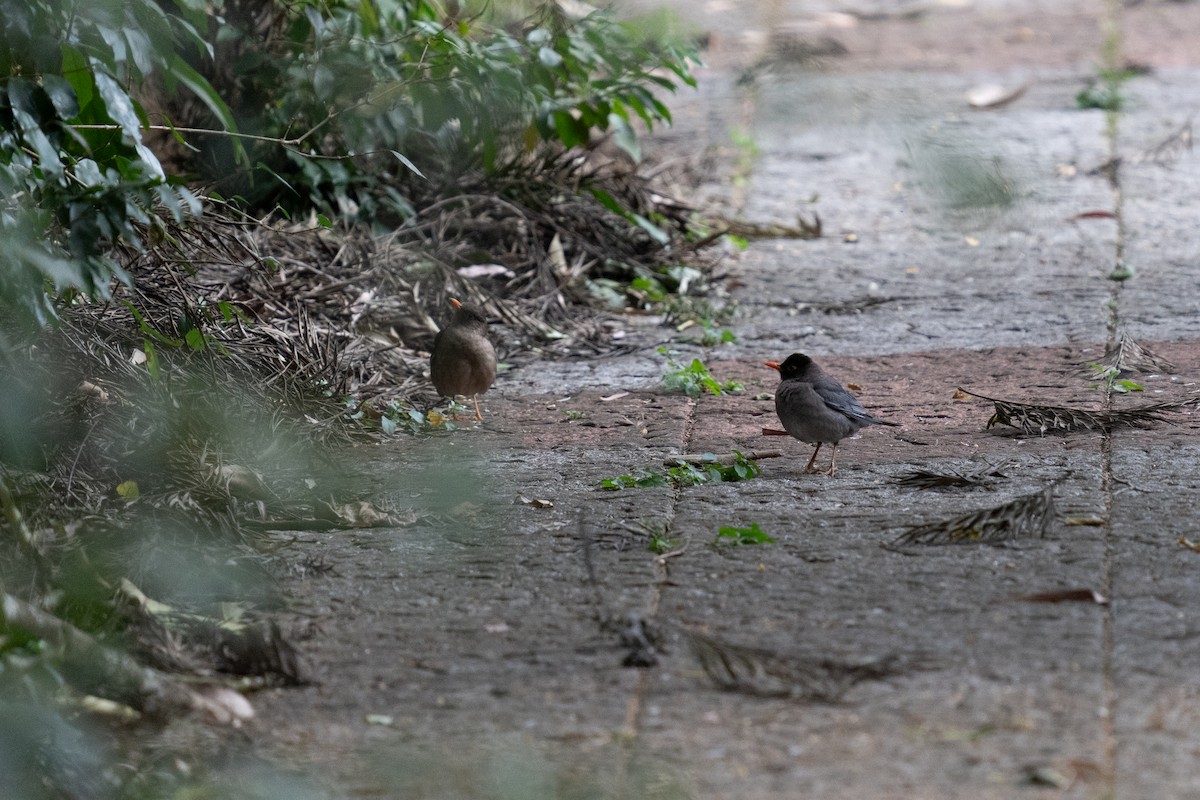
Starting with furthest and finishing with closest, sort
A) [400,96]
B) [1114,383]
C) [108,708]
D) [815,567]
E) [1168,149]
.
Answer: [1168,149] < [400,96] < [1114,383] < [815,567] < [108,708]

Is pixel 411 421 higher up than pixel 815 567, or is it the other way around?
pixel 815 567

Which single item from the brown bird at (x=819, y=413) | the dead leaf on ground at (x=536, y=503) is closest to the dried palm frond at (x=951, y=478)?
the brown bird at (x=819, y=413)

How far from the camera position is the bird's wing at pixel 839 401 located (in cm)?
413

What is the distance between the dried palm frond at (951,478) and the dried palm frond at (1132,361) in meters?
1.11

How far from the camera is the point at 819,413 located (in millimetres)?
4102

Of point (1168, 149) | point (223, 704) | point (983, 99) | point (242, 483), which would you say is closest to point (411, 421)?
point (242, 483)

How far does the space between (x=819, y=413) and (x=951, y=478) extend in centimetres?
48

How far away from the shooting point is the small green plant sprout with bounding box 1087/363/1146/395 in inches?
182

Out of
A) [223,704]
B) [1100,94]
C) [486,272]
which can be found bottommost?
[223,704]

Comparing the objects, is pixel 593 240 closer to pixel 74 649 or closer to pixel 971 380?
pixel 971 380

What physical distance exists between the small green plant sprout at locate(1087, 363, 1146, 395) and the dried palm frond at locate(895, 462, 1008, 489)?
2.97 ft

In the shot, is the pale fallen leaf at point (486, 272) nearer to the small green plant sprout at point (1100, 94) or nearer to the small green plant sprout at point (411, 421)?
the small green plant sprout at point (411, 421)

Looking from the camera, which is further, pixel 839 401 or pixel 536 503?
pixel 839 401

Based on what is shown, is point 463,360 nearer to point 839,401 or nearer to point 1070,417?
point 839,401
